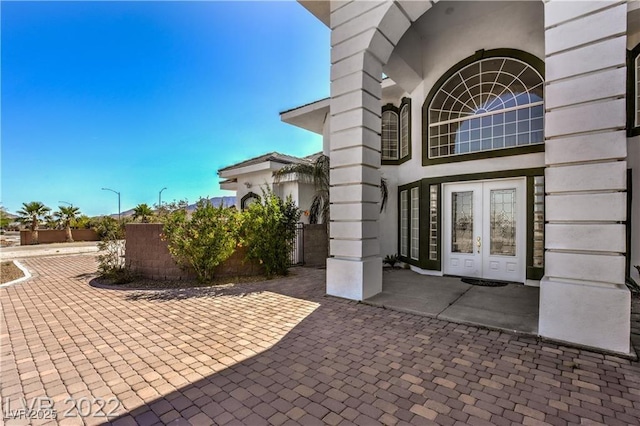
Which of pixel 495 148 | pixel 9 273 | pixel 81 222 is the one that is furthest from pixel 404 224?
pixel 81 222

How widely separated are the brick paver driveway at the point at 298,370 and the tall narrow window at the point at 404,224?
483 centimetres

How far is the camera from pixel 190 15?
8.47 meters

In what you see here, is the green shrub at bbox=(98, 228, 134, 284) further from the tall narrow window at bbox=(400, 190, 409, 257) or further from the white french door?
the white french door

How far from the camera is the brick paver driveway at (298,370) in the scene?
2559mm

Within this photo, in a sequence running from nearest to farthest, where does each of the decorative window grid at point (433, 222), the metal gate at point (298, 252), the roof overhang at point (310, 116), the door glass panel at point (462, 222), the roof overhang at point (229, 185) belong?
the door glass panel at point (462, 222)
the decorative window grid at point (433, 222)
the metal gate at point (298, 252)
the roof overhang at point (310, 116)
the roof overhang at point (229, 185)

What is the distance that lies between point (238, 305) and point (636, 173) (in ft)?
30.2

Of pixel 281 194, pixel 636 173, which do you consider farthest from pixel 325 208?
pixel 636 173

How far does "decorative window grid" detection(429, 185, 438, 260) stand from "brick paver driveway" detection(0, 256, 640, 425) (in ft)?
13.1

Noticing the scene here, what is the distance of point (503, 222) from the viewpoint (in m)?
7.61

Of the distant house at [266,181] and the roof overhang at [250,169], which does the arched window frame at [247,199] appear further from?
the roof overhang at [250,169]

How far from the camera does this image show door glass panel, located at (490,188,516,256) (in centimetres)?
750

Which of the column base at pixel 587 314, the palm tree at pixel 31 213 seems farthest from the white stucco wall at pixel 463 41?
the palm tree at pixel 31 213

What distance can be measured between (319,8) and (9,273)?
13.0 m

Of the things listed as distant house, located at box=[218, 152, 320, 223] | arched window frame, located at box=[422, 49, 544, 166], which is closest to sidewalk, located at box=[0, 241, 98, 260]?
distant house, located at box=[218, 152, 320, 223]
